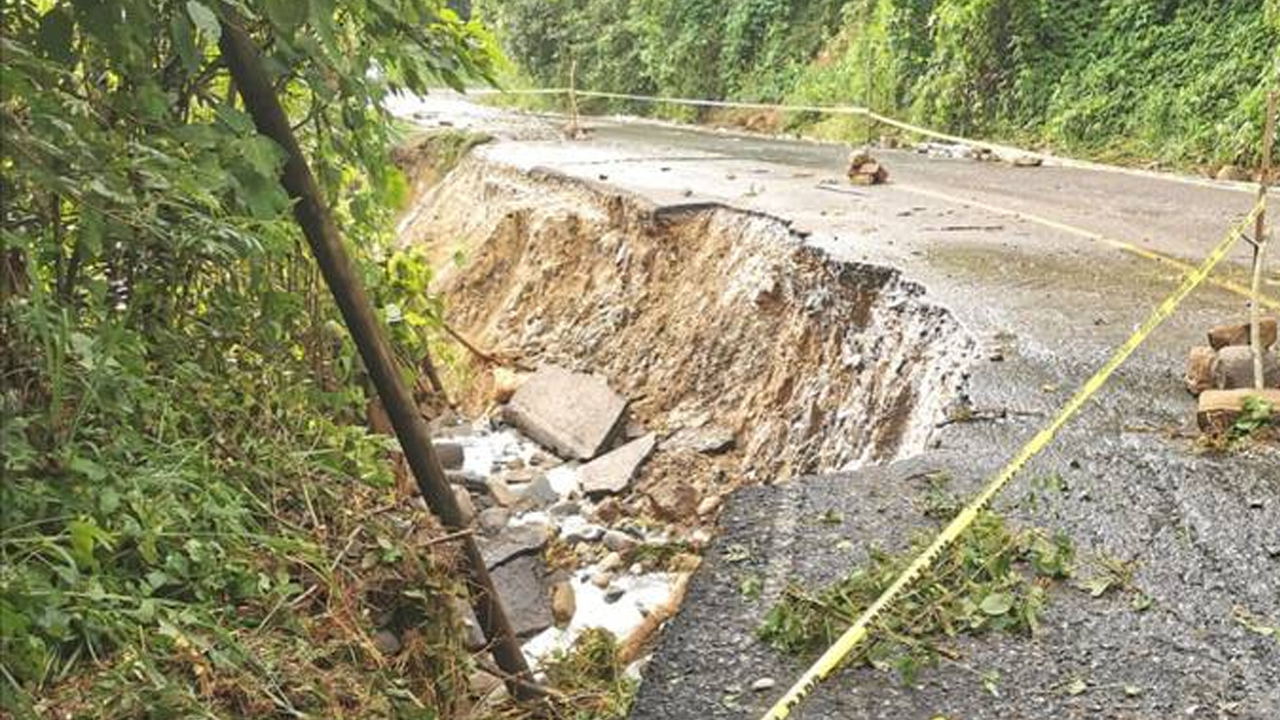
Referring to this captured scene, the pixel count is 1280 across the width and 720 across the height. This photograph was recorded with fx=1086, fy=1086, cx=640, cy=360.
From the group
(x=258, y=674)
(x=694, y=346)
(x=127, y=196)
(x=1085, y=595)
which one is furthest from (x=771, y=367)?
(x=127, y=196)

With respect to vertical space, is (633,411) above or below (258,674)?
below

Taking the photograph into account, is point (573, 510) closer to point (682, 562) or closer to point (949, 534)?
point (682, 562)

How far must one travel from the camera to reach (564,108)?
24719mm

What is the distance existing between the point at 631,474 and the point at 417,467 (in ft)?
13.8

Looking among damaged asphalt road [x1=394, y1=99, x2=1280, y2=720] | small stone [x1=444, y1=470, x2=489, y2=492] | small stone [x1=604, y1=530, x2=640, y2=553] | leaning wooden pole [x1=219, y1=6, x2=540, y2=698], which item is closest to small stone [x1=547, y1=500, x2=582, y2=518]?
small stone [x1=444, y1=470, x2=489, y2=492]

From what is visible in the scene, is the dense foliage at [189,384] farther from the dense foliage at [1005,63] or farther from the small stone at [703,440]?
the dense foliage at [1005,63]

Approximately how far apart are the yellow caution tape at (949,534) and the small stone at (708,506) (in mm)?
2532

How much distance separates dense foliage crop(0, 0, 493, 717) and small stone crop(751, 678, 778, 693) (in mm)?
831

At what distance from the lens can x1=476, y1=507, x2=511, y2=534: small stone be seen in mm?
6357

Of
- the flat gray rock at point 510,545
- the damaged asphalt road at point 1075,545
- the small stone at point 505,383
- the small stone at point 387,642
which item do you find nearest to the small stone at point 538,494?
the flat gray rock at point 510,545

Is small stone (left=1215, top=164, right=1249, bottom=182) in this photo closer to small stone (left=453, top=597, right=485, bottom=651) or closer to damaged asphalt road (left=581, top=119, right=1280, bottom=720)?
damaged asphalt road (left=581, top=119, right=1280, bottom=720)

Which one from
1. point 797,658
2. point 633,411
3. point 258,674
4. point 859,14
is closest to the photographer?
point 258,674

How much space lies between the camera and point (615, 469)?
23.4 feet

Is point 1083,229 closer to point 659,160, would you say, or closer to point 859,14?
point 659,160
